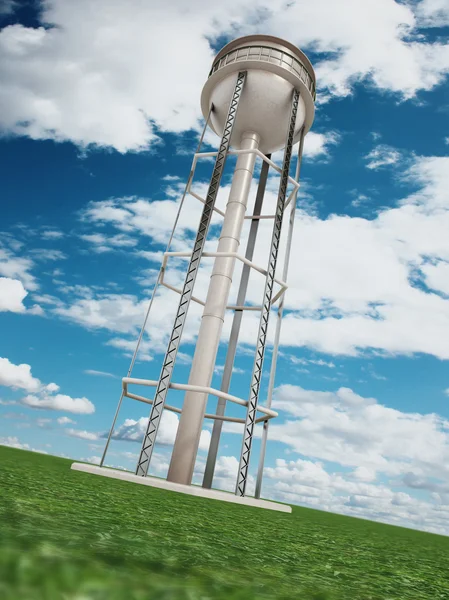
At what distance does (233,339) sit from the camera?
15016 mm

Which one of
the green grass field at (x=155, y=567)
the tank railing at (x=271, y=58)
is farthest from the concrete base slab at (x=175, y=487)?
the tank railing at (x=271, y=58)

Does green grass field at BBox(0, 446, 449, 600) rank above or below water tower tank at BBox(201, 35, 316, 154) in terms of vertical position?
below

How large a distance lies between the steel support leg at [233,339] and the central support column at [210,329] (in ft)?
3.70

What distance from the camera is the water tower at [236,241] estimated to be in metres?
11.9

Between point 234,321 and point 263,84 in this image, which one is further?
point 263,84

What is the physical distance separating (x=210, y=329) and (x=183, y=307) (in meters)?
1.37

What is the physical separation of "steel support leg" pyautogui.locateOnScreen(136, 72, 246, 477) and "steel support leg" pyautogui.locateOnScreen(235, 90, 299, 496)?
1.98 metres

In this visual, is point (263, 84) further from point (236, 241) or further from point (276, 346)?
point (276, 346)

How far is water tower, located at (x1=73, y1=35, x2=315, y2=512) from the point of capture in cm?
1195

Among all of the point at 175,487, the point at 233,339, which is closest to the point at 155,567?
the point at 175,487

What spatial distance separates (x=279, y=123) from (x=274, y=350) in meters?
8.18

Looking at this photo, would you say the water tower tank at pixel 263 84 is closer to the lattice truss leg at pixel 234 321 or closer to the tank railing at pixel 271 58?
the tank railing at pixel 271 58

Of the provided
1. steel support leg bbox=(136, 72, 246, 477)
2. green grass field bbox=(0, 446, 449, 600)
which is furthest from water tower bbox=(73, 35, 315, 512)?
green grass field bbox=(0, 446, 449, 600)

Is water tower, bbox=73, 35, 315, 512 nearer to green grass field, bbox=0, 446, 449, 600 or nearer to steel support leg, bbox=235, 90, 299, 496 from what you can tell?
steel support leg, bbox=235, 90, 299, 496
